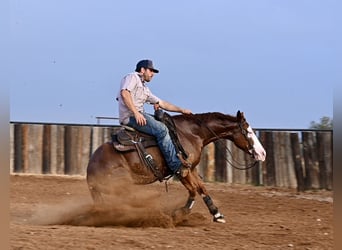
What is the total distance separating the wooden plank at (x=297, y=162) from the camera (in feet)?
49.6

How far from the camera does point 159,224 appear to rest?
8742 millimetres

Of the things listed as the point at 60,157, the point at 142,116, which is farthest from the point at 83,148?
the point at 142,116

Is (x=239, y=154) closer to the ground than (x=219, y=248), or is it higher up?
higher up

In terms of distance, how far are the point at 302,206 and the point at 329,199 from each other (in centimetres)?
172

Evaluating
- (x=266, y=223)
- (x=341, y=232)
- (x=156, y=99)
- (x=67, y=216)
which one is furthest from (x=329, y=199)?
(x=341, y=232)

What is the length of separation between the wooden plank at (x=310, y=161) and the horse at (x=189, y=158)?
5373 millimetres

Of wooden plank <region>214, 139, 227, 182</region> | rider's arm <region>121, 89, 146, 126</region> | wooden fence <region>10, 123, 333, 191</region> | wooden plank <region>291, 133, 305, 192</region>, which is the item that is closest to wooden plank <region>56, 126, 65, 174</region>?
wooden fence <region>10, 123, 333, 191</region>

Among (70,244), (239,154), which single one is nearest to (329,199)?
(239,154)

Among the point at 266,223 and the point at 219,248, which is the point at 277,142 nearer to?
the point at 266,223

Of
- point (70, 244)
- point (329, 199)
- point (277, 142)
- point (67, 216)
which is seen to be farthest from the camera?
point (277, 142)

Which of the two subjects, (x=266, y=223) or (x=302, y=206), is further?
(x=302, y=206)

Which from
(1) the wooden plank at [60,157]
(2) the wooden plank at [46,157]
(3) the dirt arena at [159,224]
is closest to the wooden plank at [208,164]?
(3) the dirt arena at [159,224]

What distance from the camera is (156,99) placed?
9773 millimetres

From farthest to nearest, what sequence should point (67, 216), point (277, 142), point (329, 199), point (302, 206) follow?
point (277, 142), point (329, 199), point (302, 206), point (67, 216)
